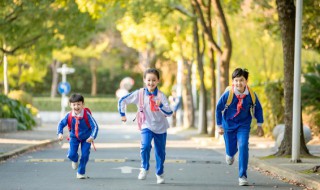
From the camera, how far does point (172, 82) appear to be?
7456 cm

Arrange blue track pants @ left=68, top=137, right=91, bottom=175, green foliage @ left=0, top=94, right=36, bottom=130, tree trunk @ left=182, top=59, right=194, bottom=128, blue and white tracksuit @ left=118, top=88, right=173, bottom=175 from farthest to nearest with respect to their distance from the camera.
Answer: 1. tree trunk @ left=182, top=59, right=194, bottom=128
2. green foliage @ left=0, top=94, right=36, bottom=130
3. blue track pants @ left=68, top=137, right=91, bottom=175
4. blue and white tracksuit @ left=118, top=88, right=173, bottom=175

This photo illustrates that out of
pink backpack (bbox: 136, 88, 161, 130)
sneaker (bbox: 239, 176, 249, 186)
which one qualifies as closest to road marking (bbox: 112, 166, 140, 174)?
pink backpack (bbox: 136, 88, 161, 130)

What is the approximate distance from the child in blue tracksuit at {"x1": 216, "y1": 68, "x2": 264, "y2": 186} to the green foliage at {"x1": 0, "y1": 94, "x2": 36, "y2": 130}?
22.3m

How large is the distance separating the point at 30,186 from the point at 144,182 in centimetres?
185

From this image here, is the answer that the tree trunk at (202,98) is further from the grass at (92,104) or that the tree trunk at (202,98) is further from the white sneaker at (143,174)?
the grass at (92,104)

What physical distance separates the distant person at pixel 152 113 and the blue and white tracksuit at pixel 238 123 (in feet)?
2.79

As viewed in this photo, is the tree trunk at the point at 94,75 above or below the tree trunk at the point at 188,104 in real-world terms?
above

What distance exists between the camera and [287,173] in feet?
51.3

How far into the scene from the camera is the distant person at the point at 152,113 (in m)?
14.1

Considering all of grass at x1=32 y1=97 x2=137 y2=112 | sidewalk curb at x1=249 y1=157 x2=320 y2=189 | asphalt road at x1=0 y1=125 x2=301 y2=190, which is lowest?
asphalt road at x1=0 y1=125 x2=301 y2=190

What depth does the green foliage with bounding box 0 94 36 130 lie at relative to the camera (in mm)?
36188

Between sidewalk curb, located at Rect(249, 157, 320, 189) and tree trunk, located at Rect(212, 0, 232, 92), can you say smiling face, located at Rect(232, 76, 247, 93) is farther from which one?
tree trunk, located at Rect(212, 0, 232, 92)

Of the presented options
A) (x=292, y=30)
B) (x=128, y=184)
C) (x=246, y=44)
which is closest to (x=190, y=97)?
(x=246, y=44)

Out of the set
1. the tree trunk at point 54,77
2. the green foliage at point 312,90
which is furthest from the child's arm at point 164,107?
the tree trunk at point 54,77
